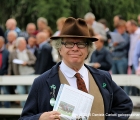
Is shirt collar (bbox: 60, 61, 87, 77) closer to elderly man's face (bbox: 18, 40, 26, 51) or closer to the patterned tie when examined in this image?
the patterned tie

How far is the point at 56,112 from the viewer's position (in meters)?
3.73

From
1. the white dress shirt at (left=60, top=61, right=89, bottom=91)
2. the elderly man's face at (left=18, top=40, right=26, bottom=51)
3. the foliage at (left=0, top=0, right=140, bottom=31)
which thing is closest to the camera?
the white dress shirt at (left=60, top=61, right=89, bottom=91)

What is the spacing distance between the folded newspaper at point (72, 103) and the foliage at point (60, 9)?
888 cm

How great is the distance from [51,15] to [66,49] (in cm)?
917

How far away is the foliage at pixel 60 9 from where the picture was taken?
12.8m

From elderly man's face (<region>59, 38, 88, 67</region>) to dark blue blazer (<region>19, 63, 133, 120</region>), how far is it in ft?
0.49

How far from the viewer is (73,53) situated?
12.9 feet

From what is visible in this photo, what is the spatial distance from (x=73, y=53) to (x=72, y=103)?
402mm

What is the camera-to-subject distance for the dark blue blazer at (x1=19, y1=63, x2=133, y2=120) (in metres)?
3.89

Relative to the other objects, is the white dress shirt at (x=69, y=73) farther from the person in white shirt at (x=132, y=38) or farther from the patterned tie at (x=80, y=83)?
the person in white shirt at (x=132, y=38)

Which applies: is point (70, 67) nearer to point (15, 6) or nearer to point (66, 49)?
point (66, 49)

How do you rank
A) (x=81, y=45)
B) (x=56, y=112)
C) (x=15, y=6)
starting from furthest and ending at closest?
(x=15, y=6) → (x=81, y=45) → (x=56, y=112)

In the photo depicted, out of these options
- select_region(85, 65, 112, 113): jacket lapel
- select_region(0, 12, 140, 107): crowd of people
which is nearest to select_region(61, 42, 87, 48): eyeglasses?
select_region(85, 65, 112, 113): jacket lapel

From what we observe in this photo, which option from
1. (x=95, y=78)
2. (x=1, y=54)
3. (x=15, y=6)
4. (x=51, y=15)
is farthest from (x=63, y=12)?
(x=95, y=78)
